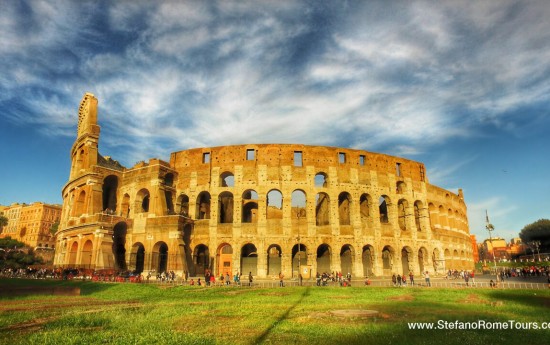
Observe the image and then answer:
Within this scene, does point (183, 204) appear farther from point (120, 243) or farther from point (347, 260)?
point (347, 260)

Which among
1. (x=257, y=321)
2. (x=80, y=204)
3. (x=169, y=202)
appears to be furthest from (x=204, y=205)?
(x=257, y=321)

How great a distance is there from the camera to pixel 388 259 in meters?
38.3

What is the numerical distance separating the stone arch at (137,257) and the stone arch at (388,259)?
25.7m

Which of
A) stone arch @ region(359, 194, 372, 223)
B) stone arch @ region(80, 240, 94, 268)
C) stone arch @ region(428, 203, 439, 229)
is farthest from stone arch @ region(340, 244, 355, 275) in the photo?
stone arch @ region(80, 240, 94, 268)

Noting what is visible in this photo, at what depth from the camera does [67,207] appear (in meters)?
42.0

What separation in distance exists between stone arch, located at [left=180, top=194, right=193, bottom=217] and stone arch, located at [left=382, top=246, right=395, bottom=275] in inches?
868

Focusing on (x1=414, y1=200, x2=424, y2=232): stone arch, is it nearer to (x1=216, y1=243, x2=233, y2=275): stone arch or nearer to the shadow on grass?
(x1=216, y1=243, x2=233, y2=275): stone arch

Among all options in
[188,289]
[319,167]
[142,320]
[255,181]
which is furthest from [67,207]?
[142,320]

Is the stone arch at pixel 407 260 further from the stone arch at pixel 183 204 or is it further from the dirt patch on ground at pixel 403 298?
the stone arch at pixel 183 204

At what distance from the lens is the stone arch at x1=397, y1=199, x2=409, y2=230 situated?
134 ft

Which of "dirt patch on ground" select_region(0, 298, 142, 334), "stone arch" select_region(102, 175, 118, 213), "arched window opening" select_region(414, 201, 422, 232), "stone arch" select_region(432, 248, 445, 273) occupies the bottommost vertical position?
"dirt patch on ground" select_region(0, 298, 142, 334)

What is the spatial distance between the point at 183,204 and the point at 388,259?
23435 mm

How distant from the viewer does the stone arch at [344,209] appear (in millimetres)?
38969

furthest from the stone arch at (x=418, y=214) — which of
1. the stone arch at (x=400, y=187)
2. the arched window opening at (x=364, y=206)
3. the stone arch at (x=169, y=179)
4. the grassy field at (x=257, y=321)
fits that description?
the stone arch at (x=169, y=179)
